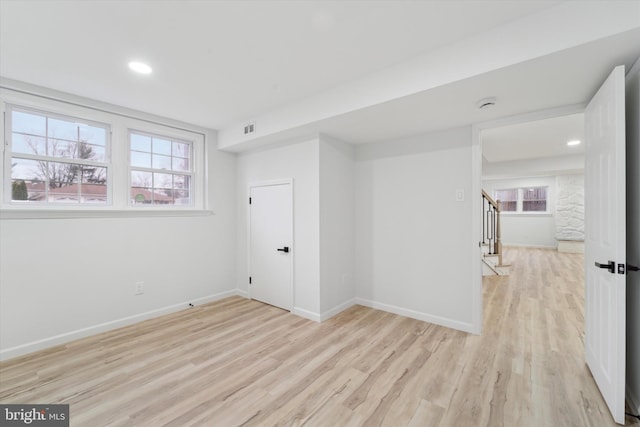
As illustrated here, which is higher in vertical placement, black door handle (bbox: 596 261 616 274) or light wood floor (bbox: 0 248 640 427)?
black door handle (bbox: 596 261 616 274)

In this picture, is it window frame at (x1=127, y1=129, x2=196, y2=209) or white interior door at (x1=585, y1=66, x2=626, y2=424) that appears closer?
white interior door at (x1=585, y1=66, x2=626, y2=424)

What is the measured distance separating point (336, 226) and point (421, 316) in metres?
1.57

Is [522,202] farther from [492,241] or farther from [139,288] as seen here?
[139,288]

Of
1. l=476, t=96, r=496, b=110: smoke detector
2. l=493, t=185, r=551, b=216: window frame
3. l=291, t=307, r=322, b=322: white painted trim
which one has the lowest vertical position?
l=291, t=307, r=322, b=322: white painted trim

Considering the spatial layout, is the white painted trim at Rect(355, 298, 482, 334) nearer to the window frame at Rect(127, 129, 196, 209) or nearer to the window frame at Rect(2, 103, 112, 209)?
the window frame at Rect(127, 129, 196, 209)

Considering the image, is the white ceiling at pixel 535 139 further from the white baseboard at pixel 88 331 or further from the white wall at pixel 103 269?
the white baseboard at pixel 88 331

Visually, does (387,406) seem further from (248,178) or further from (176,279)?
(248,178)

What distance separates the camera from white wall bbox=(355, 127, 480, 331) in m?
3.13

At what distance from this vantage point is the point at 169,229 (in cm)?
369

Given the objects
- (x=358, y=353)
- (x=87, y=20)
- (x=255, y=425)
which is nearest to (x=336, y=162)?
(x=358, y=353)


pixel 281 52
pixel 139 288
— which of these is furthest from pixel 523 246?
pixel 139 288

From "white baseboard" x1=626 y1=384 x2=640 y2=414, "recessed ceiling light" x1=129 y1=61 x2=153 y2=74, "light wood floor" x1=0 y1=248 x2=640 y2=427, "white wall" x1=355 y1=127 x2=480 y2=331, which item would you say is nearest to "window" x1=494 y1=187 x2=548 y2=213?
"light wood floor" x1=0 y1=248 x2=640 y2=427

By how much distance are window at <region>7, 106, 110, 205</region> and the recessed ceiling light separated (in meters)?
1.28

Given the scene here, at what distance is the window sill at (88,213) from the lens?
102 inches
